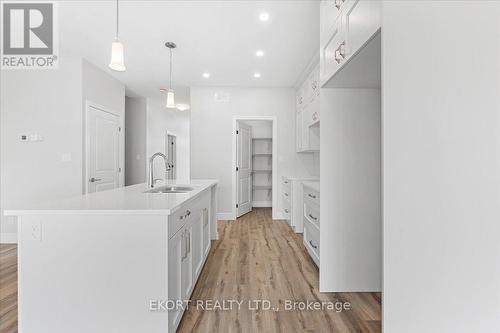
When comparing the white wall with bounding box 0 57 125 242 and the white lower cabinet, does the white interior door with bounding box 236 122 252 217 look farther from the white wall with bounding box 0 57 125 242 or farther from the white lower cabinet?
the white lower cabinet

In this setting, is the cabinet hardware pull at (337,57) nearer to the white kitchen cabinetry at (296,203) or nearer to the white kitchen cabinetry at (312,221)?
the white kitchen cabinetry at (312,221)

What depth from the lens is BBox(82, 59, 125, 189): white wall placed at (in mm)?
3844

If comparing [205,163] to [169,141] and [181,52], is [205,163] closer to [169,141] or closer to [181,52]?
[181,52]

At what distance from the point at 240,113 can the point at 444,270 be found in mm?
4424

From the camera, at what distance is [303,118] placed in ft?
14.7

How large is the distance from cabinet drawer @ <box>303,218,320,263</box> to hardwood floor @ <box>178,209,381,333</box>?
0.13 metres

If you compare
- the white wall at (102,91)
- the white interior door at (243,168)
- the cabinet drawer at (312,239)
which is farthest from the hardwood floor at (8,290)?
the white interior door at (243,168)

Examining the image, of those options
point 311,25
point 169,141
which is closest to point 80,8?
point 311,25

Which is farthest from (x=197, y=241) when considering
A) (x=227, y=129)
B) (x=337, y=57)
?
(x=227, y=129)

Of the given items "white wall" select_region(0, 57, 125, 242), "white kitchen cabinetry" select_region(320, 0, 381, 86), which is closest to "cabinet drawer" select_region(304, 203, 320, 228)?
"white kitchen cabinetry" select_region(320, 0, 381, 86)

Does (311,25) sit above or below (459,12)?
above

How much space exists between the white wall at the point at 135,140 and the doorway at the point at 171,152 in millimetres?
1003
